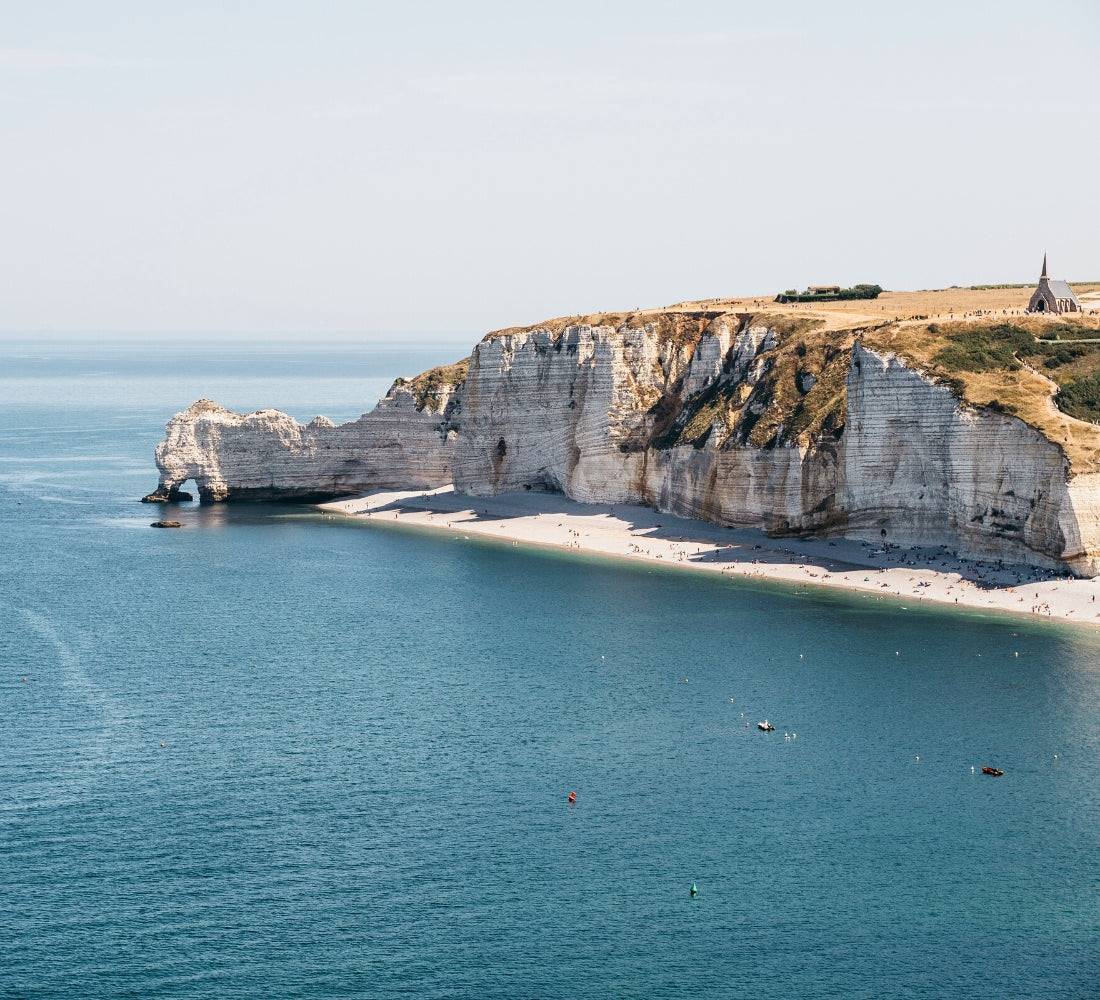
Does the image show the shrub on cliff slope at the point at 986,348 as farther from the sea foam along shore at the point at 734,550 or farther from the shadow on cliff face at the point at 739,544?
the sea foam along shore at the point at 734,550

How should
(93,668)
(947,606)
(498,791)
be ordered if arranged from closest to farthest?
(498,791)
(93,668)
(947,606)

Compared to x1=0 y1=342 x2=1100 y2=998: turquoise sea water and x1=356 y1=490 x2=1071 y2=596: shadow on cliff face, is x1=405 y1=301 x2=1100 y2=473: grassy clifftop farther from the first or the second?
x1=0 y1=342 x2=1100 y2=998: turquoise sea water

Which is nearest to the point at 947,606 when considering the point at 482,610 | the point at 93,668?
the point at 482,610

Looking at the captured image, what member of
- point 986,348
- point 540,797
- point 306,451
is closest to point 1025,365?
point 986,348

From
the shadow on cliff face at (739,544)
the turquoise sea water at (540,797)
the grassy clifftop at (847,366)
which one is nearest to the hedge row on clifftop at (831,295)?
the grassy clifftop at (847,366)

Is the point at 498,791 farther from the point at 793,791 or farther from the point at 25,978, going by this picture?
the point at 25,978

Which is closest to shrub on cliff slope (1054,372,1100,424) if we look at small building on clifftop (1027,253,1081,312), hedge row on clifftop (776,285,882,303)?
small building on clifftop (1027,253,1081,312)
